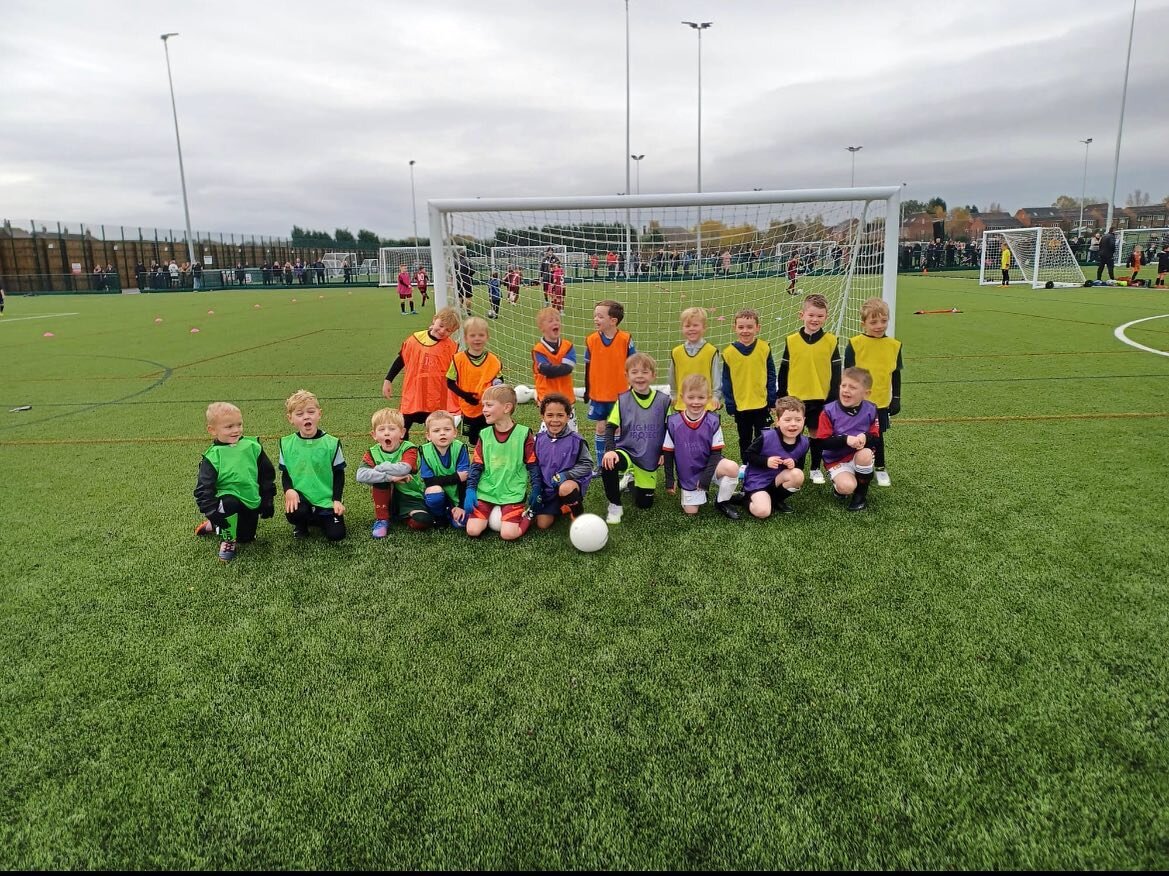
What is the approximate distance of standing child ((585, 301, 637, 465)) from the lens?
5562 millimetres

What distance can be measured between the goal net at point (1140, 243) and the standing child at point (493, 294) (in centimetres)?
3716

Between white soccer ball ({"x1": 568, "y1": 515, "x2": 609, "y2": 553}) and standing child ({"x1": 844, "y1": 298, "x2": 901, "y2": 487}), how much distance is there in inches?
91.7

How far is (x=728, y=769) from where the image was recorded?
2432 mm

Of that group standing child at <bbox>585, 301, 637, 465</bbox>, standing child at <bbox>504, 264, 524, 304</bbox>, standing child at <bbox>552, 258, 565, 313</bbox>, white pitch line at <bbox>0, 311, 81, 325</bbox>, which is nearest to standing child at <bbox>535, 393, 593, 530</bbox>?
standing child at <bbox>585, 301, 637, 465</bbox>

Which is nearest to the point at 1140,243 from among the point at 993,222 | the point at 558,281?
the point at 558,281

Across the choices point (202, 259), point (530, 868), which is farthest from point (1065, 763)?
point (202, 259)

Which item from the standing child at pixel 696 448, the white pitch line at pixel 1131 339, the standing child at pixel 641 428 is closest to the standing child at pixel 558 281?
the standing child at pixel 641 428

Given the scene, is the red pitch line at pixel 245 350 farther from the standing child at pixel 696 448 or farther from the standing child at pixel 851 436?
the standing child at pixel 851 436

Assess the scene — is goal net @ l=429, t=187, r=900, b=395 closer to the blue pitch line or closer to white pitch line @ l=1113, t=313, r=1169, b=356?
the blue pitch line

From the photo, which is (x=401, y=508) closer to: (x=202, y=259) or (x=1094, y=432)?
(x=1094, y=432)

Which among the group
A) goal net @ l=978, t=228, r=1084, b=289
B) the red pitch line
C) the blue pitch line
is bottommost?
the blue pitch line

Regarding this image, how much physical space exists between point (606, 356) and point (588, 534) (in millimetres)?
1906

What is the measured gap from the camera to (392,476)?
4.50 meters

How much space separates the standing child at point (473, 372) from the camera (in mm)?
5582
